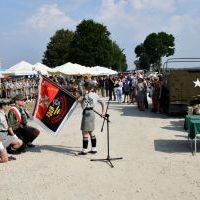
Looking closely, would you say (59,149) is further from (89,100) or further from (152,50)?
(152,50)

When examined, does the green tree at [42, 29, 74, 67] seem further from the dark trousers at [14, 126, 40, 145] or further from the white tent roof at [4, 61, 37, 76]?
the dark trousers at [14, 126, 40, 145]

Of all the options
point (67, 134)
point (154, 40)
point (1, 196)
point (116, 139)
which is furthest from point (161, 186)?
point (154, 40)

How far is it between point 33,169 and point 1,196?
2.05 meters

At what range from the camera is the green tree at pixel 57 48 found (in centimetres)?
8869

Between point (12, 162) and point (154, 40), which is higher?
point (154, 40)

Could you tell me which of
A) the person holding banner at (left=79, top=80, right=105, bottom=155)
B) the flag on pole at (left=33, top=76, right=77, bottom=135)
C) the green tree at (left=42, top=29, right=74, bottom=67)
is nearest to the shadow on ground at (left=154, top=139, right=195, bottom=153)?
the person holding banner at (left=79, top=80, right=105, bottom=155)

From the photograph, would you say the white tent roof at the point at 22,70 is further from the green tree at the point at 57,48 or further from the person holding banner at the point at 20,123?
the green tree at the point at 57,48

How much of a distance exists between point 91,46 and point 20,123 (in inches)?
2602

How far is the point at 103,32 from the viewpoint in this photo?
79.9 meters

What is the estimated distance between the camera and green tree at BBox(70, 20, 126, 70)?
3041 inches

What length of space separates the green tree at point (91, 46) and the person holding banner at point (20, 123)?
64697 millimetres

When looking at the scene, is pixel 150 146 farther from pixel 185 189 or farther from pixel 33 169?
pixel 185 189

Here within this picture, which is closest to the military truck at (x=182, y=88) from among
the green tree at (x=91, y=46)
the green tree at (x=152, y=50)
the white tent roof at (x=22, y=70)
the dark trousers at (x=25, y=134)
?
the dark trousers at (x=25, y=134)

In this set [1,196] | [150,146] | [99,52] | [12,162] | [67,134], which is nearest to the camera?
[1,196]
